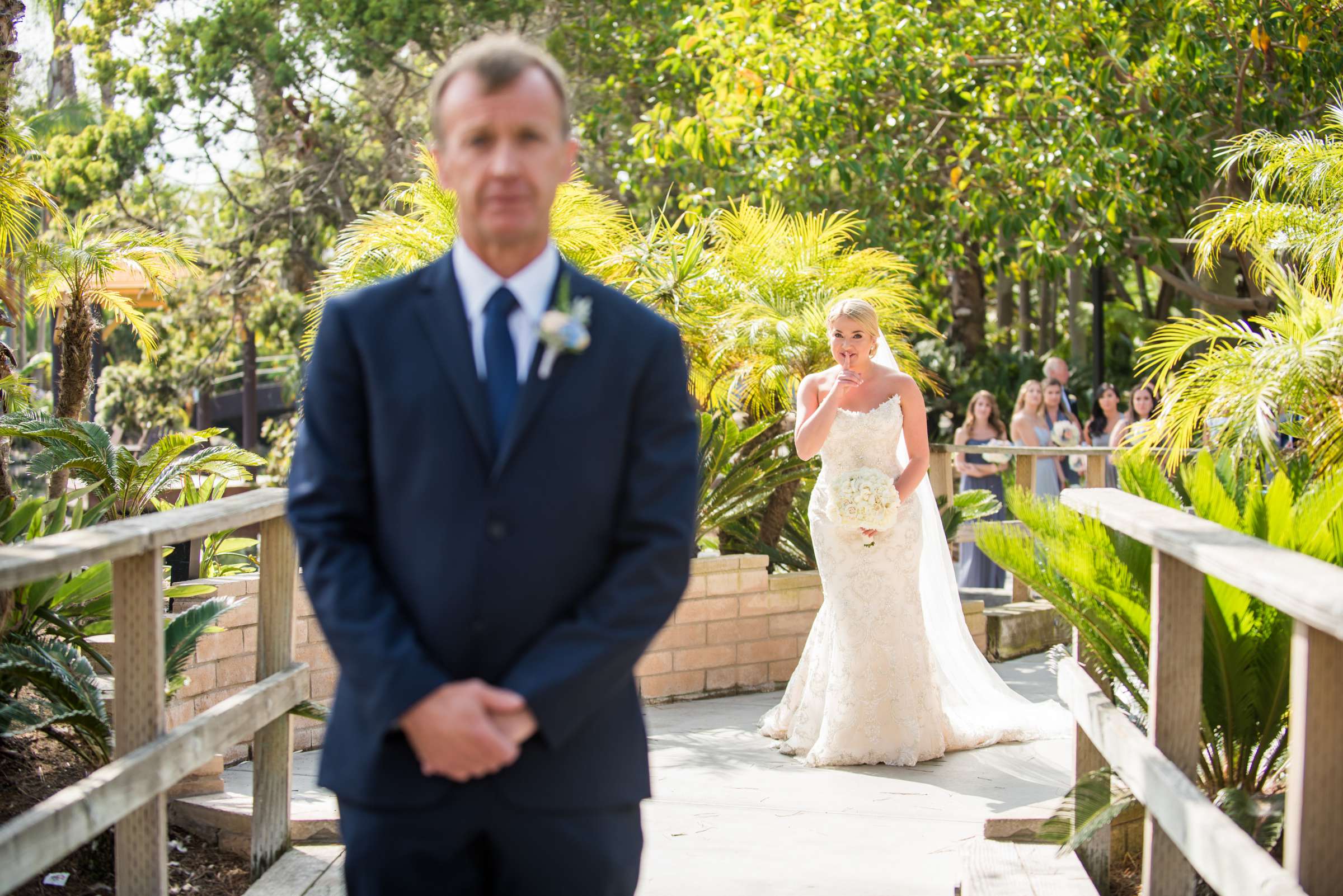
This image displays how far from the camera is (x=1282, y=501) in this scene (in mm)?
4098

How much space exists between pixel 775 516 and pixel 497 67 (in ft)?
25.9

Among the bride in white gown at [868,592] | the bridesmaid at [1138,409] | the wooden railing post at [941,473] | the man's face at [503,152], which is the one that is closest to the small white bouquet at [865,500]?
the bride in white gown at [868,592]

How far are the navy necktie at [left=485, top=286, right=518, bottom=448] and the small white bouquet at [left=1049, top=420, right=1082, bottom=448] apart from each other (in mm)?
10679

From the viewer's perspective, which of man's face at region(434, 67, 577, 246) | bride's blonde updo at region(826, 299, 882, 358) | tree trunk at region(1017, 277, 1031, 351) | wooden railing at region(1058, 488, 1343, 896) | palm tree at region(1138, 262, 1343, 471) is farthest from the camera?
tree trunk at region(1017, 277, 1031, 351)

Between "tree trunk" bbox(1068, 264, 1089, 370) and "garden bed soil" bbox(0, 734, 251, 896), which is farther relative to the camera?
"tree trunk" bbox(1068, 264, 1089, 370)

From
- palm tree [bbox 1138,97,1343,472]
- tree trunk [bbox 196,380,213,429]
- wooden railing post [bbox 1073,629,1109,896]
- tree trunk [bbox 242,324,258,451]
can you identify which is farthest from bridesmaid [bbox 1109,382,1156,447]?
tree trunk [bbox 242,324,258,451]

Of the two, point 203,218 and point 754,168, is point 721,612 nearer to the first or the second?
point 754,168

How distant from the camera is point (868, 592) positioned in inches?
272

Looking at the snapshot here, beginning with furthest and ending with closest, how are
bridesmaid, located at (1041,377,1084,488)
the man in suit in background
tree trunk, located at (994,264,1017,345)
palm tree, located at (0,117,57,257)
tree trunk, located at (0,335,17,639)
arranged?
tree trunk, located at (994,264,1017,345)
the man in suit in background
bridesmaid, located at (1041,377,1084,488)
palm tree, located at (0,117,57,257)
tree trunk, located at (0,335,17,639)

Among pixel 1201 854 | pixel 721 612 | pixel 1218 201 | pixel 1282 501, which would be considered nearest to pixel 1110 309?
pixel 1218 201

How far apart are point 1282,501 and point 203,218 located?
76.4ft

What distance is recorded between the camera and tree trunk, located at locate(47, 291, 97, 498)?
26.3 feet

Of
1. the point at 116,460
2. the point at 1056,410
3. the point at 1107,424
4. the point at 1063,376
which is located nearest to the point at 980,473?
the point at 1056,410

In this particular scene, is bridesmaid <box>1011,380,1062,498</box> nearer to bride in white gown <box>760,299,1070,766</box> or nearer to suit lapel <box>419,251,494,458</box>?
bride in white gown <box>760,299,1070,766</box>
